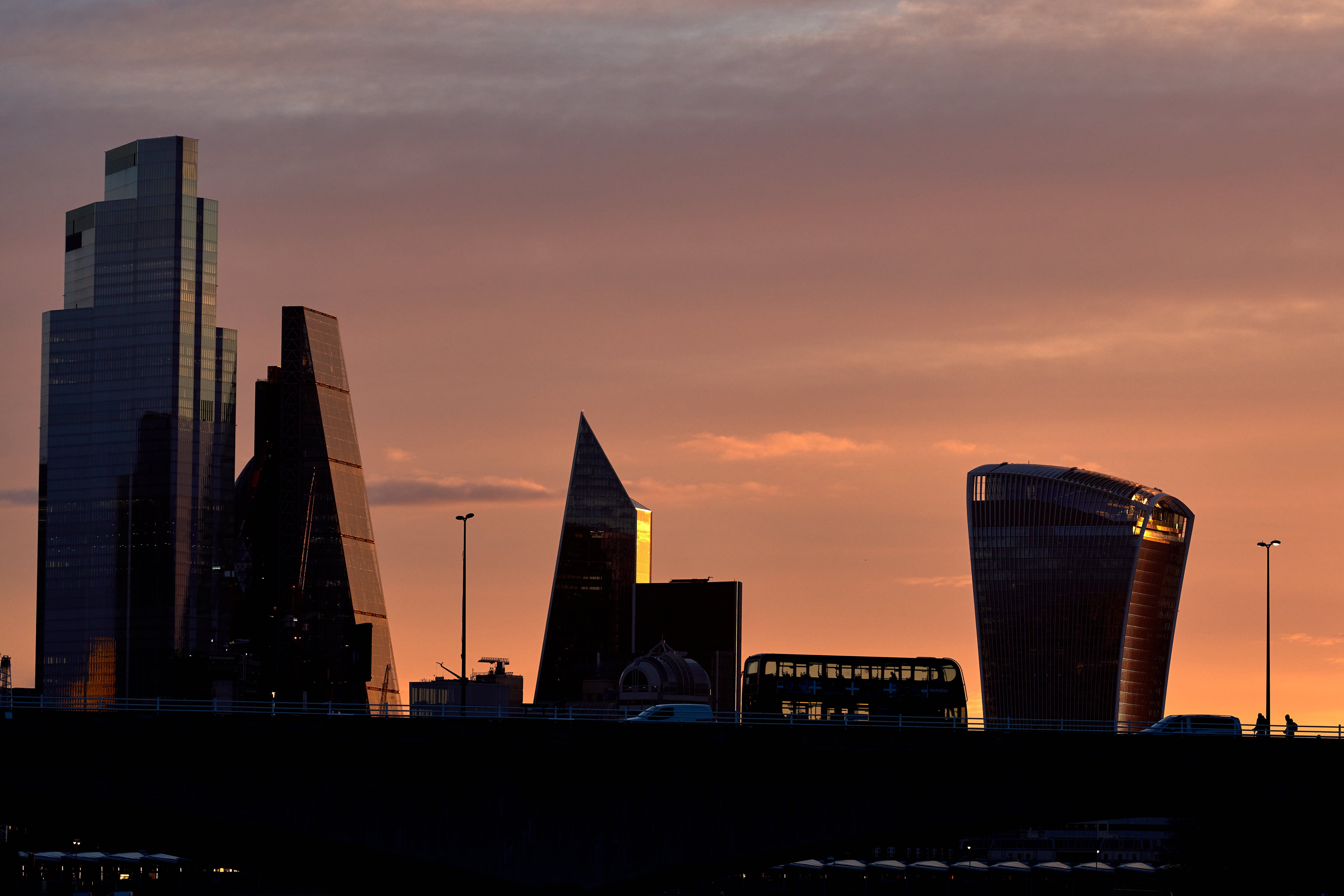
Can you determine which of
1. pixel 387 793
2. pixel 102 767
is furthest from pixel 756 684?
pixel 102 767

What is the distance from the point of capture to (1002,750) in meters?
83.6

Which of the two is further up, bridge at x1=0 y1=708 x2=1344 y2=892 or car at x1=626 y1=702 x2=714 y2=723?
car at x1=626 y1=702 x2=714 y2=723

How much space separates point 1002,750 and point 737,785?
41.0 ft

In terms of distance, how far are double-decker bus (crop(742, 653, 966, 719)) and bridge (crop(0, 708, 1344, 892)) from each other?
29221mm

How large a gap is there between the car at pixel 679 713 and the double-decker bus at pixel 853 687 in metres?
26.1

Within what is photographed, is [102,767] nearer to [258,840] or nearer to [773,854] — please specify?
[258,840]

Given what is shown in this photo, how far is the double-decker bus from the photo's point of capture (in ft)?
381

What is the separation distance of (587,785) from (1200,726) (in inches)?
1274

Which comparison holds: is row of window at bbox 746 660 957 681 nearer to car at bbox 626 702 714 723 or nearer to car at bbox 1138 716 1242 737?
car at bbox 1138 716 1242 737

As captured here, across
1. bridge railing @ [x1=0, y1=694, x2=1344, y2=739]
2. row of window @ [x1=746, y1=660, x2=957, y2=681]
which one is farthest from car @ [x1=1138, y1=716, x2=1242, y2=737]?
row of window @ [x1=746, y1=660, x2=957, y2=681]

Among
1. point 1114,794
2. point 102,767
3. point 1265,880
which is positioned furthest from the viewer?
point 1265,880

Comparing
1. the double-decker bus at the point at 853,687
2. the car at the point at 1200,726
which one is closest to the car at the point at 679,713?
the car at the point at 1200,726

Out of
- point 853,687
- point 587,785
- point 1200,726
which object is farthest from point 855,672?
point 587,785

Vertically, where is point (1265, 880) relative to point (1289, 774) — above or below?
below
